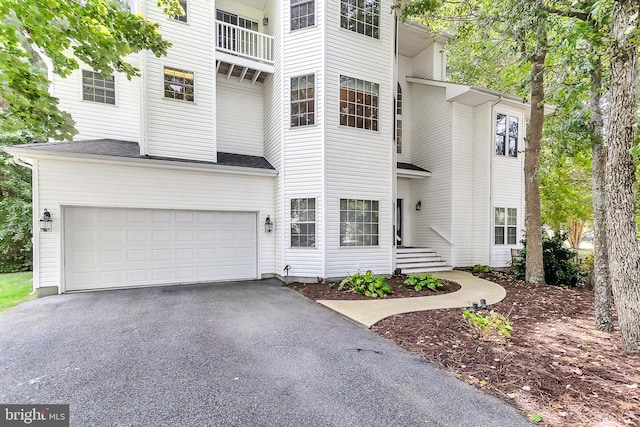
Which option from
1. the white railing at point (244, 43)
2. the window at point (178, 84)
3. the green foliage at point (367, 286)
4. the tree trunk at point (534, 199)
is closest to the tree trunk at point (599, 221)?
the tree trunk at point (534, 199)

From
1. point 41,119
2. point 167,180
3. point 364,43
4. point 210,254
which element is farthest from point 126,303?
point 364,43

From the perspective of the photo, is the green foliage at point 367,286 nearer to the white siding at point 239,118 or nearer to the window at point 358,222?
the window at point 358,222

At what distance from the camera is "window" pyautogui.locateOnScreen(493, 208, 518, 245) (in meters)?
10.8

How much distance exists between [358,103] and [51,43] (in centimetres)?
683

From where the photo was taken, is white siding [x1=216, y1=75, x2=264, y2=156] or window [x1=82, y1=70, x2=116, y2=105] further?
white siding [x1=216, y1=75, x2=264, y2=156]

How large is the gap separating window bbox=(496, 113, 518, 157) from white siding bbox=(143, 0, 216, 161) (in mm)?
10317

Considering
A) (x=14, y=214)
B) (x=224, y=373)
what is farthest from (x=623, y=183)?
(x=14, y=214)

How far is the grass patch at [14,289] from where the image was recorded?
623 cm

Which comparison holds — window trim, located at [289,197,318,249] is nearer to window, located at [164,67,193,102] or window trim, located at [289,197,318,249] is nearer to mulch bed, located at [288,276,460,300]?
mulch bed, located at [288,276,460,300]

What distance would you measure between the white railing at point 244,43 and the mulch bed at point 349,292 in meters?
7.15

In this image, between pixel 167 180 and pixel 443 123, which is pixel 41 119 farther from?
pixel 443 123

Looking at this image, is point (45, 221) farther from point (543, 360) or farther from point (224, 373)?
point (543, 360)

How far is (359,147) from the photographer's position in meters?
8.55

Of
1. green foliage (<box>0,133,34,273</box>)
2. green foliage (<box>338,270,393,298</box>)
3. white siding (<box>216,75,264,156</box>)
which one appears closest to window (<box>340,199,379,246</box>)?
green foliage (<box>338,270,393,298</box>)
